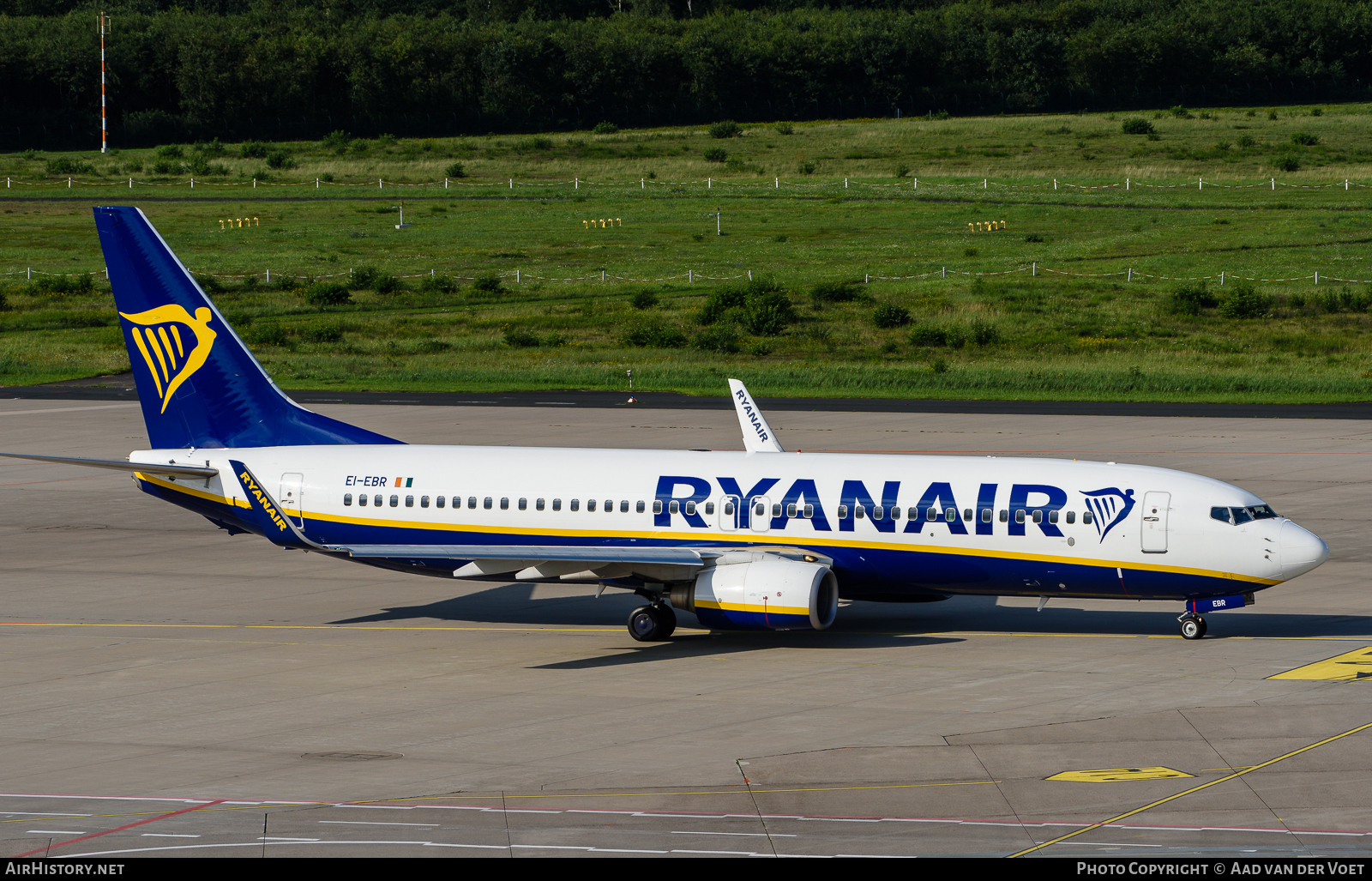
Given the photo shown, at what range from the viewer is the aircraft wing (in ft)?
109

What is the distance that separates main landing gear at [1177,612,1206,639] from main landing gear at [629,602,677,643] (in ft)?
37.0

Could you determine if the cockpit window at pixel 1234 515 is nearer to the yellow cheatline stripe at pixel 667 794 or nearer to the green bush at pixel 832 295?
Result: the yellow cheatline stripe at pixel 667 794

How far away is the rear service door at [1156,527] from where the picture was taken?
32312 mm

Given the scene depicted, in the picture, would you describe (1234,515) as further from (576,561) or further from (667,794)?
A: (667,794)

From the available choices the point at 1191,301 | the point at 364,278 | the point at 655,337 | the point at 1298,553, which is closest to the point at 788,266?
A: the point at 655,337

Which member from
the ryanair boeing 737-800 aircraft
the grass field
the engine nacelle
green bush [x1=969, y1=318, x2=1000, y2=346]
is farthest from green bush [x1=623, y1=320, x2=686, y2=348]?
the engine nacelle

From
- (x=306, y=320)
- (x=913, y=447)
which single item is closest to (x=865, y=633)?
(x=913, y=447)

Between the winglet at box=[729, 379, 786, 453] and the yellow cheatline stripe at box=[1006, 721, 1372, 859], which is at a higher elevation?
the winglet at box=[729, 379, 786, 453]

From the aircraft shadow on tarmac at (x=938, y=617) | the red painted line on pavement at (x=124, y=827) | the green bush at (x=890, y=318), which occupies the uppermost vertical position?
the red painted line on pavement at (x=124, y=827)

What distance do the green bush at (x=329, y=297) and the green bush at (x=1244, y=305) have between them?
64.7 m

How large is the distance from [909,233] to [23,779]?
4887 inches

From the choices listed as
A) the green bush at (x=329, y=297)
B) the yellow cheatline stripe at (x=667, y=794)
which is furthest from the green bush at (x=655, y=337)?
the yellow cheatline stripe at (x=667, y=794)

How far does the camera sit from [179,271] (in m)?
38.8

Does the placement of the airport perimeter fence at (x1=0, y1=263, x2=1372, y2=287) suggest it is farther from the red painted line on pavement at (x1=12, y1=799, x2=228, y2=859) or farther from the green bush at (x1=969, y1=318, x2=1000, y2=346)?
the red painted line on pavement at (x1=12, y1=799, x2=228, y2=859)
